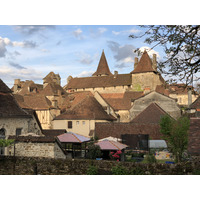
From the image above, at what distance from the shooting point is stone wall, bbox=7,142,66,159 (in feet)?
45.0

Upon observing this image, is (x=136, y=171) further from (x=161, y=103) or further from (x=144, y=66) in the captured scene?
(x=144, y=66)

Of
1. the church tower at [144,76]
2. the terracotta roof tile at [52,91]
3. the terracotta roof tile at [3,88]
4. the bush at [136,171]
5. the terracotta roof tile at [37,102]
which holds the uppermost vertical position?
the church tower at [144,76]

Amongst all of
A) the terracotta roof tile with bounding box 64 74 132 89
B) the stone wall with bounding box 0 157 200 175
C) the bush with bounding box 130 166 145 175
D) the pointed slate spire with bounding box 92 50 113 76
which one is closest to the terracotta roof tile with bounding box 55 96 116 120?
the stone wall with bounding box 0 157 200 175

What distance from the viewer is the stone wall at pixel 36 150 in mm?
13719

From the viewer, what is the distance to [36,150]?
13.8 meters

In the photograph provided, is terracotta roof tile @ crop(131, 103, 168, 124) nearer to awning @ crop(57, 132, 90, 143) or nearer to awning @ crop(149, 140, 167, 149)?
awning @ crop(149, 140, 167, 149)

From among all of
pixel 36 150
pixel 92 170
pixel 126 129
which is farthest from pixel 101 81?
pixel 92 170

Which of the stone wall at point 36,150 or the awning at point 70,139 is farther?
the awning at point 70,139

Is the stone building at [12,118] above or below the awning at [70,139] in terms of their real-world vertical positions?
above

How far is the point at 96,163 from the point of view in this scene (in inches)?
497


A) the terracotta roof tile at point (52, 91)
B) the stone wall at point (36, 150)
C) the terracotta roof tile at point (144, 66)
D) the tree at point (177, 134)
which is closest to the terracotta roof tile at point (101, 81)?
the terracotta roof tile at point (144, 66)

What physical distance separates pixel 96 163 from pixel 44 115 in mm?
43651

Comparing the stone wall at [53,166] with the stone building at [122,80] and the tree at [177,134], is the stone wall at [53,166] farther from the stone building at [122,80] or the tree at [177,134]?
the stone building at [122,80]

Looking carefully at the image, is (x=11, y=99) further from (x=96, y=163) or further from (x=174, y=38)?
(x=174, y=38)
